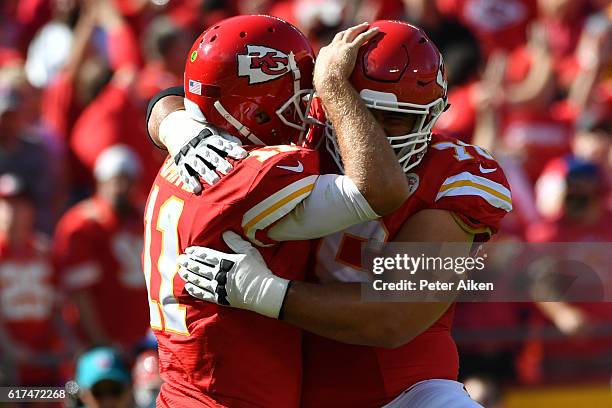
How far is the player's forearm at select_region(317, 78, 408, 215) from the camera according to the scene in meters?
3.91

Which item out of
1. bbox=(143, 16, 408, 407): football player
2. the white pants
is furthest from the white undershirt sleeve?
the white pants

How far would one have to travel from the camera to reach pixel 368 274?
4.27 m

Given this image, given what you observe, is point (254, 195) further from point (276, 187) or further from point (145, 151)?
point (145, 151)

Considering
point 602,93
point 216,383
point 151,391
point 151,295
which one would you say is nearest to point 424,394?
point 216,383

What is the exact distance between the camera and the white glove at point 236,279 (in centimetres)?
396

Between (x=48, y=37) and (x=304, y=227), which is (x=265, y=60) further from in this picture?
(x=48, y=37)

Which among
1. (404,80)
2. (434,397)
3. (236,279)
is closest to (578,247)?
(434,397)

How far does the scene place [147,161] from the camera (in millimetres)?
8250

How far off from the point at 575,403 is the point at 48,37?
14.5ft

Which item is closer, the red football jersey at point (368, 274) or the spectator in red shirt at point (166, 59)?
the red football jersey at point (368, 274)

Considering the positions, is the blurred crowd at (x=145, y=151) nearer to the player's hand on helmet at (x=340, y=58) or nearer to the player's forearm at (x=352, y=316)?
the player's forearm at (x=352, y=316)

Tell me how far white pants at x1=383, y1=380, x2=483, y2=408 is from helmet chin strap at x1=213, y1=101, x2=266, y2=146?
3.06ft

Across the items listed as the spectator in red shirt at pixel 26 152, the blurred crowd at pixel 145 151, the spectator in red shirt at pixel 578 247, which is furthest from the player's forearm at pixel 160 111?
the spectator in red shirt at pixel 26 152

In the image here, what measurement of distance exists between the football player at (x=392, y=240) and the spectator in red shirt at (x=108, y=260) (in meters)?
3.41
